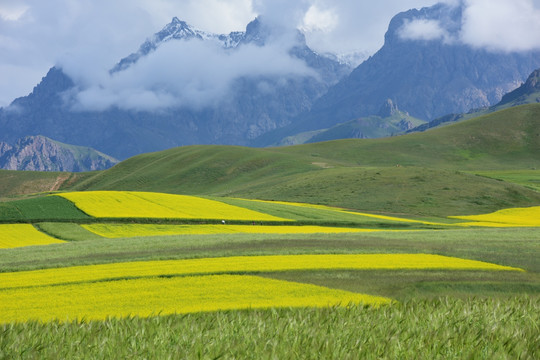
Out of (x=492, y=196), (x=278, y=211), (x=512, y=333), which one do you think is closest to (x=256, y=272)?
(x=512, y=333)

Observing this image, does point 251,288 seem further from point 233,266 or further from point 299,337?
point 299,337

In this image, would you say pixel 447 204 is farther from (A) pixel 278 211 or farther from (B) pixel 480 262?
(B) pixel 480 262

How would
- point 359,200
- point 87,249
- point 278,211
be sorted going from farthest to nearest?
point 359,200 < point 278,211 < point 87,249

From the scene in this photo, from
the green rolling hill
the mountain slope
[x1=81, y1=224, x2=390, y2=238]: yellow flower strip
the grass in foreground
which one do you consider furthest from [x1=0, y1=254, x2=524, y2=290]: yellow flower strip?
the mountain slope

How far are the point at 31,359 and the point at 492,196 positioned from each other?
9614 cm

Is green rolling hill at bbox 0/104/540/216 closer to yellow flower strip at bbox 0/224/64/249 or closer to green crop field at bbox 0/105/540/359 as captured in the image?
green crop field at bbox 0/105/540/359

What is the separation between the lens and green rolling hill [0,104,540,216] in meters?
91.6

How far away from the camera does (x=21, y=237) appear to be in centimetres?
5038

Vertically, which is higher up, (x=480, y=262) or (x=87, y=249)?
(x=87, y=249)

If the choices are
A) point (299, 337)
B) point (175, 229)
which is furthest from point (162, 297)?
point (175, 229)

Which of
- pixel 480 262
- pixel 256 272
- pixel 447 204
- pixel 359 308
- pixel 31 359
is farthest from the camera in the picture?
pixel 447 204

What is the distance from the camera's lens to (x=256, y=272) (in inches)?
857

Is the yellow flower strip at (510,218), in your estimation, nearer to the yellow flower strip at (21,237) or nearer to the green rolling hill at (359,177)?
the green rolling hill at (359,177)

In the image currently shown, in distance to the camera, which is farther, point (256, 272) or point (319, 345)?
point (256, 272)
